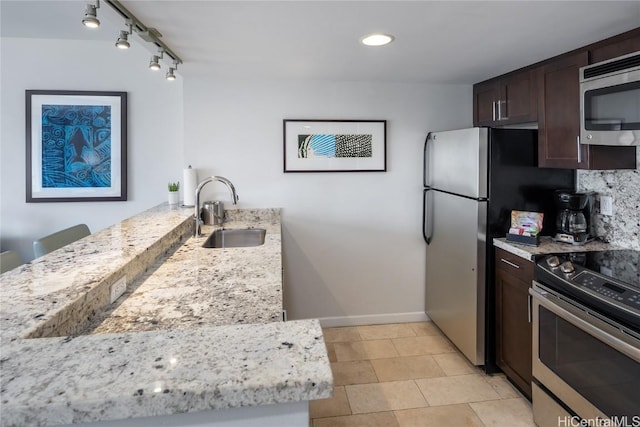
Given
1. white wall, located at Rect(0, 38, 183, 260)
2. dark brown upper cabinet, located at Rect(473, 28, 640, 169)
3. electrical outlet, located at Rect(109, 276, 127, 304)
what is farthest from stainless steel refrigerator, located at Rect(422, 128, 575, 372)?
white wall, located at Rect(0, 38, 183, 260)

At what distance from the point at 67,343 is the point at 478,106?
3.34m

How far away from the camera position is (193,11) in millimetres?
1712

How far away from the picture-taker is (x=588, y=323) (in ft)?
5.37

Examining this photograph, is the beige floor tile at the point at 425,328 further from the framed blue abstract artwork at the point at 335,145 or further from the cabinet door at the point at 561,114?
the cabinet door at the point at 561,114

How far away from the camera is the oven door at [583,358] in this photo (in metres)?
1.47

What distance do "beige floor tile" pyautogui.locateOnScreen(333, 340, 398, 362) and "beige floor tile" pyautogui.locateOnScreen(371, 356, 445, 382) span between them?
8 cm

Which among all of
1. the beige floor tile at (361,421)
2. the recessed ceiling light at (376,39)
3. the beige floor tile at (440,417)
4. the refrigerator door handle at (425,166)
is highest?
the recessed ceiling light at (376,39)

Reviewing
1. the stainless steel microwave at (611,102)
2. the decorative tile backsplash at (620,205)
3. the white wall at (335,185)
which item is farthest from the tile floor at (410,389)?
the stainless steel microwave at (611,102)

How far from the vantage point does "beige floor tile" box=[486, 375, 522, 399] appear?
2352 millimetres

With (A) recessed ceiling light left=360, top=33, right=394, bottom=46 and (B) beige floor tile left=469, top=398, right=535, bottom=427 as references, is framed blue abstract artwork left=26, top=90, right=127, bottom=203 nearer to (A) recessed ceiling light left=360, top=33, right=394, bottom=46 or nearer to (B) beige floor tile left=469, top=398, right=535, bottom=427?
(A) recessed ceiling light left=360, top=33, right=394, bottom=46

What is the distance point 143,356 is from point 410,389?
6.86 ft

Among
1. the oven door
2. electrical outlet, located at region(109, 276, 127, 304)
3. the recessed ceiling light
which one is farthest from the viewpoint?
the recessed ceiling light

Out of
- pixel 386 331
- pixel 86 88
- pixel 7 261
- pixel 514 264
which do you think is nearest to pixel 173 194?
pixel 86 88

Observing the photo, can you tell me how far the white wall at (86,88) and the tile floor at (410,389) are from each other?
206 centimetres
